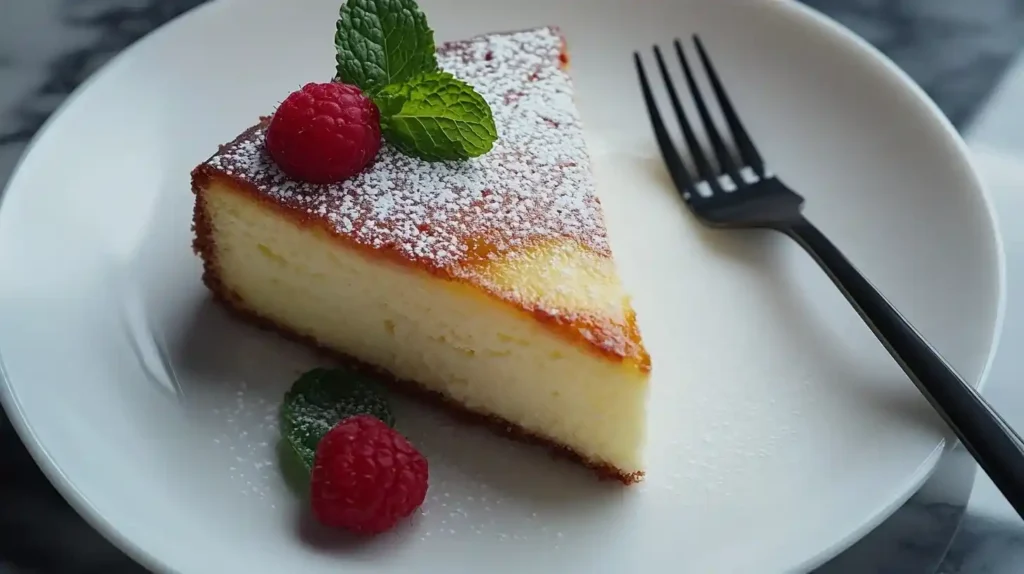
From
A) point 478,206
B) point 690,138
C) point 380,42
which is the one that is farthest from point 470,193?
point 690,138

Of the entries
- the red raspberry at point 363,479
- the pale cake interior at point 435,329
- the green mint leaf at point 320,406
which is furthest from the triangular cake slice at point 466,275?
the red raspberry at point 363,479

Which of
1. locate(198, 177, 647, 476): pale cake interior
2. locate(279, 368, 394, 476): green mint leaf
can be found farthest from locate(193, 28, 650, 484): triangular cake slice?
locate(279, 368, 394, 476): green mint leaf

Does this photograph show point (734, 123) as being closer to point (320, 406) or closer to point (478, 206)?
point (478, 206)

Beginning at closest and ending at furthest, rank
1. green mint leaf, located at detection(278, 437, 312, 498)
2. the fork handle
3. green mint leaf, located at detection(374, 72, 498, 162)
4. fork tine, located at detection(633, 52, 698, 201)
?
1. the fork handle
2. green mint leaf, located at detection(278, 437, 312, 498)
3. green mint leaf, located at detection(374, 72, 498, 162)
4. fork tine, located at detection(633, 52, 698, 201)

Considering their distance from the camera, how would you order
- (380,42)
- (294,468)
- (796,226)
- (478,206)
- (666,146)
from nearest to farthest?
1. (294,468)
2. (478,206)
3. (380,42)
4. (796,226)
5. (666,146)

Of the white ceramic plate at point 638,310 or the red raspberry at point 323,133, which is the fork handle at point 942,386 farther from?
the red raspberry at point 323,133

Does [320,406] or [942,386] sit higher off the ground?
[942,386]

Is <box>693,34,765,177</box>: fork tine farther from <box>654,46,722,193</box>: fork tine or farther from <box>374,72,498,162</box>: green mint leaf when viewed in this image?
<box>374,72,498,162</box>: green mint leaf
